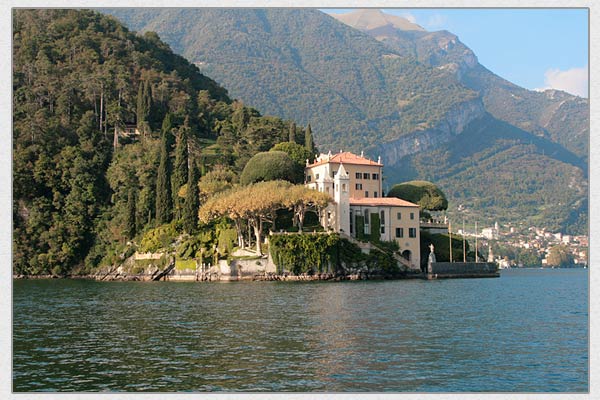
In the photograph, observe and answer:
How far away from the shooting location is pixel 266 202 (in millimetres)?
71688

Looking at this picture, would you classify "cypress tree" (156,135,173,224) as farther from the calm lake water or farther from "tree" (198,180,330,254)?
the calm lake water

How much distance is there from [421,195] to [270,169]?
2213 centimetres

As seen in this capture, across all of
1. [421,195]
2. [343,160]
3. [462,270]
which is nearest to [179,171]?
[343,160]

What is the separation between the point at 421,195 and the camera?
9638 centimetres

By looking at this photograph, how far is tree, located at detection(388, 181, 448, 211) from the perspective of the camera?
3780 inches

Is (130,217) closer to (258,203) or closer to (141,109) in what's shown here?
(258,203)

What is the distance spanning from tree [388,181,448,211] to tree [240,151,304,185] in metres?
16.0

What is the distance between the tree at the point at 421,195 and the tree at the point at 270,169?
16.0 metres

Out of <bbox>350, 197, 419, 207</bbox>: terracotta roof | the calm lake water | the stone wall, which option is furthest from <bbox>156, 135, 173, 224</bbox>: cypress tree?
the calm lake water

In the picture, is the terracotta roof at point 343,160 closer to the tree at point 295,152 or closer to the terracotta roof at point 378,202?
the tree at point 295,152

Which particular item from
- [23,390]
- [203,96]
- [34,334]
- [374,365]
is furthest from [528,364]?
[203,96]

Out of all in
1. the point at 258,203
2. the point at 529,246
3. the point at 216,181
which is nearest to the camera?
the point at 258,203

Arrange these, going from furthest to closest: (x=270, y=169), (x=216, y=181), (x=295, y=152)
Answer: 1. (x=295, y=152)
2. (x=216, y=181)
3. (x=270, y=169)
